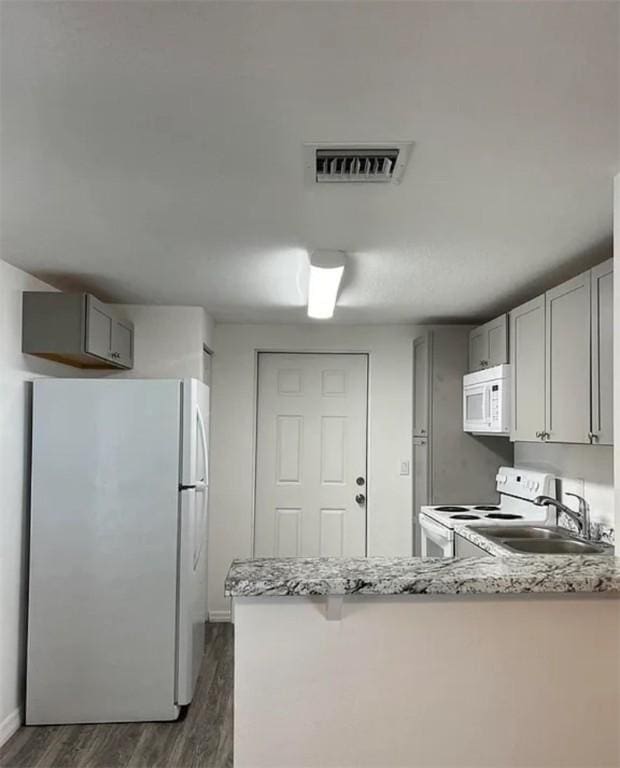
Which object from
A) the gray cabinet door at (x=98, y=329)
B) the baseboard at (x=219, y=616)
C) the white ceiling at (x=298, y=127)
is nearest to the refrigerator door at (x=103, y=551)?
the gray cabinet door at (x=98, y=329)

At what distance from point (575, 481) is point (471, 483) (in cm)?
112

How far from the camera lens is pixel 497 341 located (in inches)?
154

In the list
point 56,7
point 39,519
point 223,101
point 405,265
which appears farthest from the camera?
point 39,519

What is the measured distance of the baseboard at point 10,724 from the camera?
3011 mm

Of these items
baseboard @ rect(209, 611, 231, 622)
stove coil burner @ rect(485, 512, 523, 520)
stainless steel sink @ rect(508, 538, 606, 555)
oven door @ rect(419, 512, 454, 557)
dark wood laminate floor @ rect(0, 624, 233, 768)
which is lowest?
dark wood laminate floor @ rect(0, 624, 233, 768)

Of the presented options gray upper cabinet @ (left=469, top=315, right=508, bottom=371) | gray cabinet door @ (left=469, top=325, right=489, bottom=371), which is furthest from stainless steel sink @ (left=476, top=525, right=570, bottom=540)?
gray cabinet door @ (left=469, top=325, right=489, bottom=371)

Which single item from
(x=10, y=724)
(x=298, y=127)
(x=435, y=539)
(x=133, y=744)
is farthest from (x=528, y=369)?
(x=10, y=724)

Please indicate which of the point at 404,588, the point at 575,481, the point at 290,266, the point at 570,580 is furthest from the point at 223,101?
the point at 575,481

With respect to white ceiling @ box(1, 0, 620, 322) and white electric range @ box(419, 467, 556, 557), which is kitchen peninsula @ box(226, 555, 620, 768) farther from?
white electric range @ box(419, 467, 556, 557)

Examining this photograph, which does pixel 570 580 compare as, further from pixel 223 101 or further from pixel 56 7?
pixel 56 7

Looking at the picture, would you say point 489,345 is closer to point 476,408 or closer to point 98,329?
point 476,408

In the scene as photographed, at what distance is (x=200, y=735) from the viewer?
309 cm

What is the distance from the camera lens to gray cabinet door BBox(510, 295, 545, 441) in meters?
3.19

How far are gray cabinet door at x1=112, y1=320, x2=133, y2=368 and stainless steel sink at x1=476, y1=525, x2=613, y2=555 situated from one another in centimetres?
227
